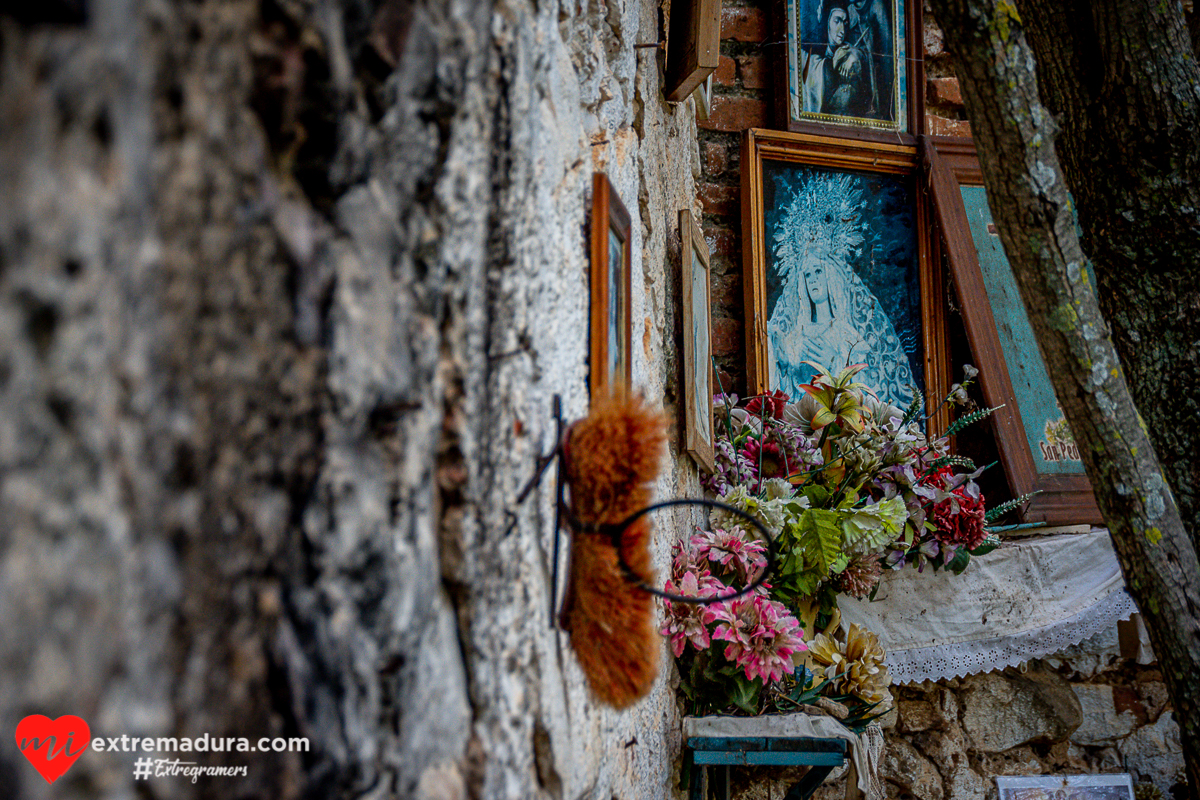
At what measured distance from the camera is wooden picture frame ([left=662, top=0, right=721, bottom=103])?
A: 1.44 metres

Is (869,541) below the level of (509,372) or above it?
below

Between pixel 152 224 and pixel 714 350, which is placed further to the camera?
pixel 714 350

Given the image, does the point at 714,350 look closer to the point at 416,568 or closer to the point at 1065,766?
the point at 1065,766

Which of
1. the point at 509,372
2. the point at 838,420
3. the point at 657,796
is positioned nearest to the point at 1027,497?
the point at 838,420

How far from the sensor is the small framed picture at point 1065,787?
205cm

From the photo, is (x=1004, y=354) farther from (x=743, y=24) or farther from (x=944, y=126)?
(x=743, y=24)

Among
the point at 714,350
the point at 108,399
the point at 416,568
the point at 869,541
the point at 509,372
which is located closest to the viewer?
the point at 108,399

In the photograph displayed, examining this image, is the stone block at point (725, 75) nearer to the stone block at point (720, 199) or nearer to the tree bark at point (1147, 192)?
the stone block at point (720, 199)

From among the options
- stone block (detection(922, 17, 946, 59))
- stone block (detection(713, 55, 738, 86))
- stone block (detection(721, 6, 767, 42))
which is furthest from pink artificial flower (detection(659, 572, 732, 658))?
stone block (detection(922, 17, 946, 59))

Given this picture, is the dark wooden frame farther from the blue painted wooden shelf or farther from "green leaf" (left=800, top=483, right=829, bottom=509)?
the blue painted wooden shelf

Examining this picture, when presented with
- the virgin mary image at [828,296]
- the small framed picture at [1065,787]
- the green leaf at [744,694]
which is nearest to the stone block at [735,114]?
the virgin mary image at [828,296]

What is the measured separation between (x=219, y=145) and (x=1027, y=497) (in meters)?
2.21

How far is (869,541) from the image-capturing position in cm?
167

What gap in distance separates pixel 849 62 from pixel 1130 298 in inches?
54.3
